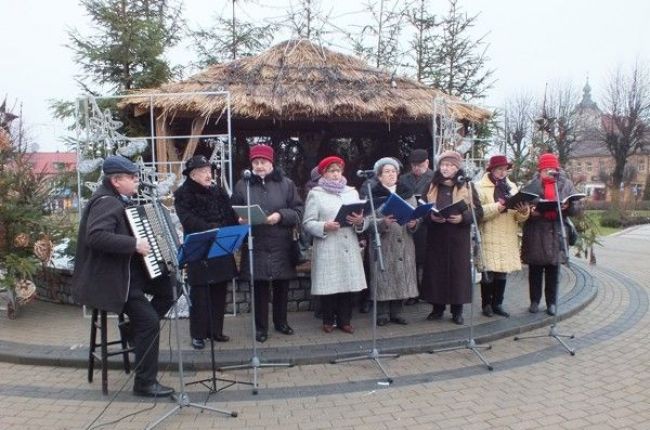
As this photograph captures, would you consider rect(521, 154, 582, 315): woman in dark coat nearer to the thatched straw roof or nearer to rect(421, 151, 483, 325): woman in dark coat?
rect(421, 151, 483, 325): woman in dark coat

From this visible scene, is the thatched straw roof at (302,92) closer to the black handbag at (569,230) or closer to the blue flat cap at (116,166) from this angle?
the black handbag at (569,230)

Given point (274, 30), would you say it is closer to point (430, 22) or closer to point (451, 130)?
point (430, 22)

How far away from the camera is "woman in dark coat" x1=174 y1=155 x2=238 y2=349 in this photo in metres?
4.89

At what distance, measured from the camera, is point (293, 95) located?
7.43m

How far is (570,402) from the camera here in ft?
13.5

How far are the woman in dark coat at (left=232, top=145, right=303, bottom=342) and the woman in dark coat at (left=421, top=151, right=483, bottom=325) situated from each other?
1.57 meters

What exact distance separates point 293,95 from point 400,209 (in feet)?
10.6

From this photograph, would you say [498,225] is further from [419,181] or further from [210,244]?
[210,244]

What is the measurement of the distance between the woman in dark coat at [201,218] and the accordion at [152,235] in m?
0.63

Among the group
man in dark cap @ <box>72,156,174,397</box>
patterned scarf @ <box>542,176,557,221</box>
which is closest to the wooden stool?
man in dark cap @ <box>72,156,174,397</box>

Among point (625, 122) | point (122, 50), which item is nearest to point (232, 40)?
point (122, 50)

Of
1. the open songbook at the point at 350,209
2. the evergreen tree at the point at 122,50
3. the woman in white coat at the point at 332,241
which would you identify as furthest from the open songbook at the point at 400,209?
the evergreen tree at the point at 122,50

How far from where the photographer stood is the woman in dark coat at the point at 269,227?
528 centimetres

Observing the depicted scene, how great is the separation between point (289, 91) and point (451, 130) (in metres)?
2.43
